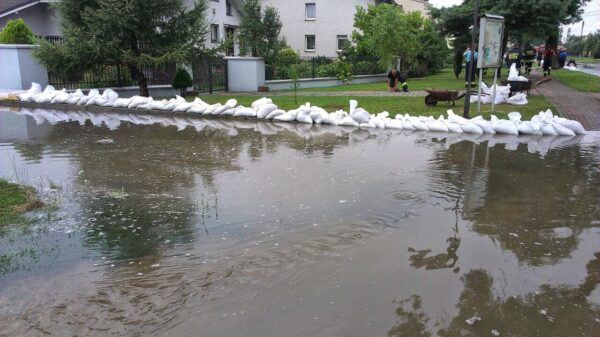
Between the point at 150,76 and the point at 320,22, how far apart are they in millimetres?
20145

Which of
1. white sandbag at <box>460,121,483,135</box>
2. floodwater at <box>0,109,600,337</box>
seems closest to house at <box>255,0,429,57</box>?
white sandbag at <box>460,121,483,135</box>

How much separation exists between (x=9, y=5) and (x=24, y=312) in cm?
2831

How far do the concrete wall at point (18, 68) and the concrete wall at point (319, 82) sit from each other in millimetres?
9355

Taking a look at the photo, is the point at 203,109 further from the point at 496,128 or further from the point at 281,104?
the point at 496,128

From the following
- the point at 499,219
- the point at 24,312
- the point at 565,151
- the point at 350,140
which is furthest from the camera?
the point at 350,140

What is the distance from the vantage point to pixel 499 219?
18.8ft

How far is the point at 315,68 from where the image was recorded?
25859mm

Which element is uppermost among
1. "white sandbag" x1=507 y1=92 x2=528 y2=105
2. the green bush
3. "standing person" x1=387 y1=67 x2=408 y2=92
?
the green bush

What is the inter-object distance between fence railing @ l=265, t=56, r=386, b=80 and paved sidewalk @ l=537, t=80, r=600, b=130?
10.00 m

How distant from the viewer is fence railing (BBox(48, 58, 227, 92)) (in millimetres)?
18703

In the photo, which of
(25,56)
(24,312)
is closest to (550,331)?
(24,312)

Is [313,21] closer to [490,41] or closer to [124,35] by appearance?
[124,35]

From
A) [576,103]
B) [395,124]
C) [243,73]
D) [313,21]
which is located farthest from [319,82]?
[395,124]

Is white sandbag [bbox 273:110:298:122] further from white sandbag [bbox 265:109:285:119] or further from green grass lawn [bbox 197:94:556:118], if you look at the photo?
green grass lawn [bbox 197:94:556:118]
